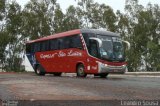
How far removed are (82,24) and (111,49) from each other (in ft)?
121

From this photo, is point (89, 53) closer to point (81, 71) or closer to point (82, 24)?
point (81, 71)

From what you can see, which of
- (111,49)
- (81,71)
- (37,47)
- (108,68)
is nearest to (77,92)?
(108,68)

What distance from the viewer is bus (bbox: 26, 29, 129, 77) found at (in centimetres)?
2589

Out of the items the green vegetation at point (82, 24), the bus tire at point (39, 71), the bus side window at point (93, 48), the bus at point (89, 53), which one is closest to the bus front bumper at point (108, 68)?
the bus at point (89, 53)

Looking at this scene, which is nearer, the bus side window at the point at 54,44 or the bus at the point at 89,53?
the bus at the point at 89,53

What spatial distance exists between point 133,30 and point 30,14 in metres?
15.6

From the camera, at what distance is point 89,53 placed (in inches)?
1034

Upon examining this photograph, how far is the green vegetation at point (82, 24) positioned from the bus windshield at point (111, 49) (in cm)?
3019

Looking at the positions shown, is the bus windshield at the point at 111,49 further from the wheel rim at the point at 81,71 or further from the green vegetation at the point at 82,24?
the green vegetation at the point at 82,24

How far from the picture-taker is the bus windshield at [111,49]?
1018 inches

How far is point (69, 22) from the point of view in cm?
6344

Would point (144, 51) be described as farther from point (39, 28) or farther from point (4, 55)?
point (4, 55)

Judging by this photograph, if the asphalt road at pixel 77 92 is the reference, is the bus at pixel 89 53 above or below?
above

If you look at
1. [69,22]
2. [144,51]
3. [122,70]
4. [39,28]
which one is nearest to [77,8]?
[69,22]
